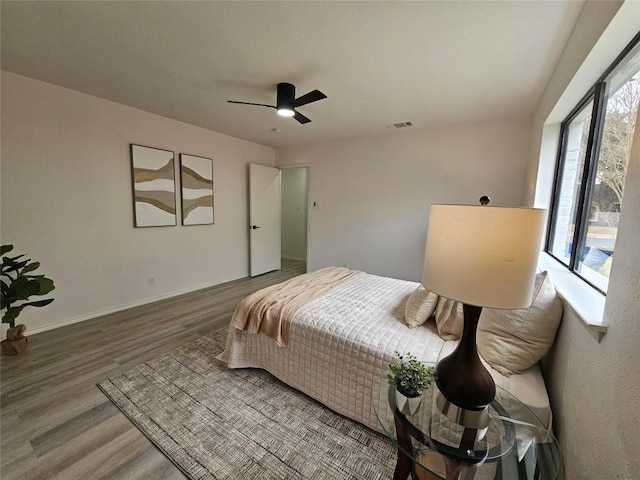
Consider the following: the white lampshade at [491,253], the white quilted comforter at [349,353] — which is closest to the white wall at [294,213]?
the white quilted comforter at [349,353]

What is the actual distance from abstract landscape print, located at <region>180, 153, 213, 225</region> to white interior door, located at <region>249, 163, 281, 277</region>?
2.46ft

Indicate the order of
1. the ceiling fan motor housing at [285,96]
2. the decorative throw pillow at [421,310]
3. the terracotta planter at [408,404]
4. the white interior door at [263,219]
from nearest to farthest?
1. the terracotta planter at [408,404]
2. the decorative throw pillow at [421,310]
3. the ceiling fan motor housing at [285,96]
4. the white interior door at [263,219]

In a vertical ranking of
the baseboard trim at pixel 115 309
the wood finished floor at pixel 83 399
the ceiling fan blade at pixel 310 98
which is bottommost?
the wood finished floor at pixel 83 399

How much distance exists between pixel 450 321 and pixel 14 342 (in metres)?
3.49

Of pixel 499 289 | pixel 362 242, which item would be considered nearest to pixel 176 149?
pixel 362 242

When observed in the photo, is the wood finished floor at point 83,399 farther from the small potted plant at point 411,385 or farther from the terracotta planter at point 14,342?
the small potted plant at point 411,385

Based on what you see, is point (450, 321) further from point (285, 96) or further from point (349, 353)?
point (285, 96)

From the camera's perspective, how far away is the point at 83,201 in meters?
2.75

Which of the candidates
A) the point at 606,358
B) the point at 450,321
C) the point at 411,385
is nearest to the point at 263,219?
the point at 450,321

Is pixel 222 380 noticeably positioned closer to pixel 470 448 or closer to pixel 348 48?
pixel 470 448

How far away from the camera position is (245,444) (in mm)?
1437

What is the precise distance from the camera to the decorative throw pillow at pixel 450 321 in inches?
62.2

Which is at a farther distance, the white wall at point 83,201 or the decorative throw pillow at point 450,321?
the white wall at point 83,201

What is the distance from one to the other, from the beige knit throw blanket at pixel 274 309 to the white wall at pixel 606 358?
1465 millimetres
